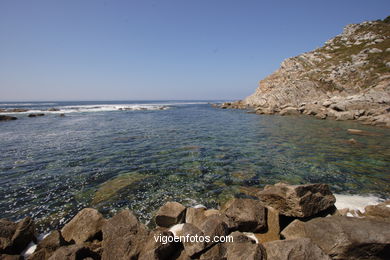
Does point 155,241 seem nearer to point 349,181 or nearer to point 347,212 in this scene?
point 347,212

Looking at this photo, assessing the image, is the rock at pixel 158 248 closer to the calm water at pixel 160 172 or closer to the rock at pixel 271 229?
the calm water at pixel 160 172

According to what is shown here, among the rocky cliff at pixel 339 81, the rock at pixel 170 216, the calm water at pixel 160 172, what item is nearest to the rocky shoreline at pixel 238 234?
the rock at pixel 170 216

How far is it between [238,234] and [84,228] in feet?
16.6

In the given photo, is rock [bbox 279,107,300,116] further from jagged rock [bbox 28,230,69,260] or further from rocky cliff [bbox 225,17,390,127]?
jagged rock [bbox 28,230,69,260]

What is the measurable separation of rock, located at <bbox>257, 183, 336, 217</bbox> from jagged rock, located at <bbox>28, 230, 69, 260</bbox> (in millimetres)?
7087

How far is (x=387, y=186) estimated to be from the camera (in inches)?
398

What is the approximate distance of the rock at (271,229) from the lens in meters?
5.74

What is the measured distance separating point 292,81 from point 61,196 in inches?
3139

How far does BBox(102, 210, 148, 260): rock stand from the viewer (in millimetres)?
4941

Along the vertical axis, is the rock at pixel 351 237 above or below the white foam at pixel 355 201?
above

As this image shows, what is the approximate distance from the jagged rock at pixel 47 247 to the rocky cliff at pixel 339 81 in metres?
41.1

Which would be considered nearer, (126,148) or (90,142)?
(126,148)

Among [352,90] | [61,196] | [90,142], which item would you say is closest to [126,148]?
[90,142]

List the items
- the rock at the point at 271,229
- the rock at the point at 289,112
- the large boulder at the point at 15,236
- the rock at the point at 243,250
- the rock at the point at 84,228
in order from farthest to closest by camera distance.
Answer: the rock at the point at 289,112 < the rock at the point at 84,228 < the rock at the point at 271,229 < the large boulder at the point at 15,236 < the rock at the point at 243,250
